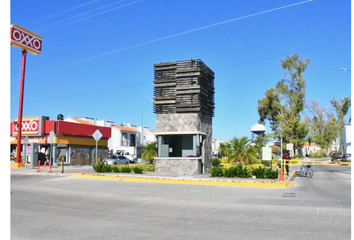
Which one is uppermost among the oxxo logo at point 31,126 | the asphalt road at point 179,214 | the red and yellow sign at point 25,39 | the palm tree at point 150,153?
the red and yellow sign at point 25,39

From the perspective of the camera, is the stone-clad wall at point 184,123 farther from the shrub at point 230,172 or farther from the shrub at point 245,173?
the shrub at point 245,173

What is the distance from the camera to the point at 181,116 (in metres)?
23.5

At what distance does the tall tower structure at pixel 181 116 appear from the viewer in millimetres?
22922

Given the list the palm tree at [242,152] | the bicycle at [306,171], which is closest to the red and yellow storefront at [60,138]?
the palm tree at [242,152]

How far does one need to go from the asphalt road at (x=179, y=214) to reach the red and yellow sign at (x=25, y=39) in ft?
85.0

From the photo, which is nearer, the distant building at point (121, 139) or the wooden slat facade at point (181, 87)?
the wooden slat facade at point (181, 87)

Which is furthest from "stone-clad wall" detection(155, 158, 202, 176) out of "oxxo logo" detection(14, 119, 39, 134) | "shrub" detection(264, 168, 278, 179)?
"oxxo logo" detection(14, 119, 39, 134)

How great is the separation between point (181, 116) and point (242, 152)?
25.3 feet

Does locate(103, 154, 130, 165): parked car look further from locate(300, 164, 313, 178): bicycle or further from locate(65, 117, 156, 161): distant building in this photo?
locate(300, 164, 313, 178): bicycle

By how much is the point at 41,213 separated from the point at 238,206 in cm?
597

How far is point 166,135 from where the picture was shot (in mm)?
23953

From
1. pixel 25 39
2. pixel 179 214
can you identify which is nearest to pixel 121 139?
pixel 25 39

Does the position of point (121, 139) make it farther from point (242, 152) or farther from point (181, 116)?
point (181, 116)

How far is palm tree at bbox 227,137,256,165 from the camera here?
28.5 metres
